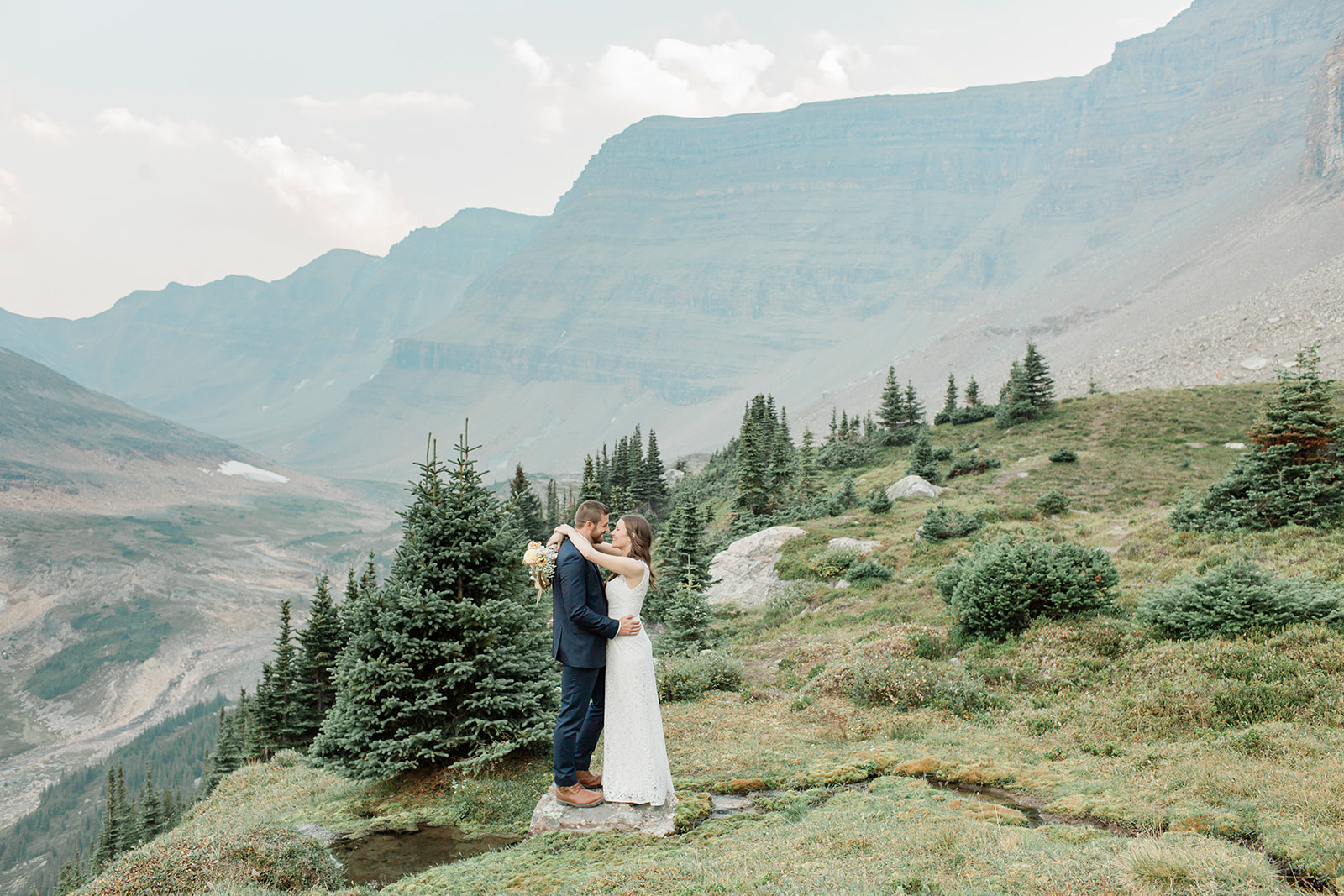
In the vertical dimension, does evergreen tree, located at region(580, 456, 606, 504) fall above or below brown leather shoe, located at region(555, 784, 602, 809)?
above

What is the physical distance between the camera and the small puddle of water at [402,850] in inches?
306

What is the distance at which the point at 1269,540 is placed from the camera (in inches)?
621

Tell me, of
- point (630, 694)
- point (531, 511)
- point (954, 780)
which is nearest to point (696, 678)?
point (954, 780)

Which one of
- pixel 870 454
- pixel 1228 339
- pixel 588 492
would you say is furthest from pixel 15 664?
pixel 1228 339

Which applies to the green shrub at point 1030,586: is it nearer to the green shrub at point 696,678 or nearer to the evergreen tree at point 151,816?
the green shrub at point 696,678

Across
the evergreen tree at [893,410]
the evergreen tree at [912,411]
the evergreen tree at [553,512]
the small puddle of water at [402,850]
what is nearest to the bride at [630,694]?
the small puddle of water at [402,850]

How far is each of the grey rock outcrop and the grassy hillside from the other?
203mm

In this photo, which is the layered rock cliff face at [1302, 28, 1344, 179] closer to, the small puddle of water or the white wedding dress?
the white wedding dress

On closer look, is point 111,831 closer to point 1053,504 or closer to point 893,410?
point 1053,504

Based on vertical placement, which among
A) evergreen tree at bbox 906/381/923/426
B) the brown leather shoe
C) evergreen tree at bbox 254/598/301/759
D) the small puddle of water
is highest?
evergreen tree at bbox 906/381/923/426

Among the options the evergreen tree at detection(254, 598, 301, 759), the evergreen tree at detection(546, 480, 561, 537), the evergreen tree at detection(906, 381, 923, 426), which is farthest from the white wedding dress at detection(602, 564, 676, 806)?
the evergreen tree at detection(546, 480, 561, 537)

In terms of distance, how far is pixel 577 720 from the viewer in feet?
26.3

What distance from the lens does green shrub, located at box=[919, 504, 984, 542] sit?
86.7 ft

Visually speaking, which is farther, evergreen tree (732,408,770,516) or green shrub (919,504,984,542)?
evergreen tree (732,408,770,516)
